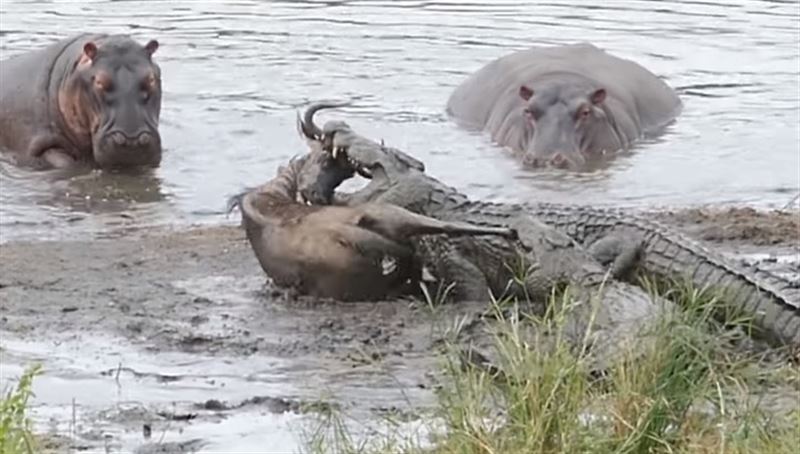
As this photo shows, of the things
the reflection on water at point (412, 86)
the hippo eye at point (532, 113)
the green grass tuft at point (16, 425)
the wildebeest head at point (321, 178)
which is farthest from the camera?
the hippo eye at point (532, 113)

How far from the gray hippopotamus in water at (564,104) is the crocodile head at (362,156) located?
4212 mm

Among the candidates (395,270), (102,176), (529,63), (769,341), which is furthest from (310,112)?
(529,63)

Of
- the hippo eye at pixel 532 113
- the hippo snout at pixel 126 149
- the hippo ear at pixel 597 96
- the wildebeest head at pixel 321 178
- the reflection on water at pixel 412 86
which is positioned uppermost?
the wildebeest head at pixel 321 178

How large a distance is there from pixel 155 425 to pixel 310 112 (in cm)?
227

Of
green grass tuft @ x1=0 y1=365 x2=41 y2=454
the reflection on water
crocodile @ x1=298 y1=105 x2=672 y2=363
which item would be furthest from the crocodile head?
green grass tuft @ x1=0 y1=365 x2=41 y2=454

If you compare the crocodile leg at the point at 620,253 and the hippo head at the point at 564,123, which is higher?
the crocodile leg at the point at 620,253

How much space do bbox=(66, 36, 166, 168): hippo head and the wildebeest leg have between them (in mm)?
4544

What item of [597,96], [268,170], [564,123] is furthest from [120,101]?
[597,96]

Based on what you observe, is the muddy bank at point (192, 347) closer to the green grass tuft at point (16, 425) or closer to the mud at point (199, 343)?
the mud at point (199, 343)

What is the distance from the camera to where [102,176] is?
11.0 m

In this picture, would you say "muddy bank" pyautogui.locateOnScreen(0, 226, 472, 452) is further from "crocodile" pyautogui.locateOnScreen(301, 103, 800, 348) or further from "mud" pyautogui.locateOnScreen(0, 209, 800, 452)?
"crocodile" pyautogui.locateOnScreen(301, 103, 800, 348)

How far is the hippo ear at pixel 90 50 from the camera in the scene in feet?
36.9

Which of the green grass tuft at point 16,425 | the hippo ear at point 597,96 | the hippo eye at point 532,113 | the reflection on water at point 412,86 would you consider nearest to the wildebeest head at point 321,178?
the reflection on water at point 412,86

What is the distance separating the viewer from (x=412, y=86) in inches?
547
